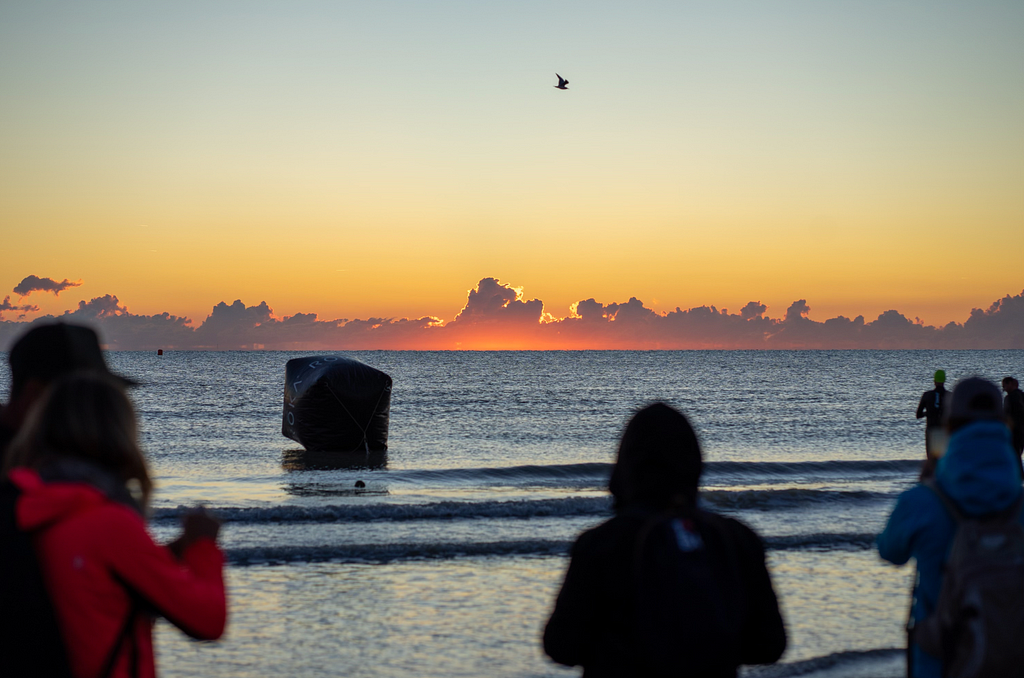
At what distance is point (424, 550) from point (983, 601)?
8.26 meters

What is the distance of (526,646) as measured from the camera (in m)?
7.13

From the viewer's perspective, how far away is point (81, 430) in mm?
2156

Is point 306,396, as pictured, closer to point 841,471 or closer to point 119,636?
point 841,471

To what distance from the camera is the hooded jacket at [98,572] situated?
211 cm

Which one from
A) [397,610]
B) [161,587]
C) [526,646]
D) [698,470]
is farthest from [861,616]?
[161,587]

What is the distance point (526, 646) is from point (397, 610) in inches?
59.5

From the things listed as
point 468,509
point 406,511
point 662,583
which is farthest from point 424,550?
point 662,583

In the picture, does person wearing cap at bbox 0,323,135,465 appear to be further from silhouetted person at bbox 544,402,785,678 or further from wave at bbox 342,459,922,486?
wave at bbox 342,459,922,486

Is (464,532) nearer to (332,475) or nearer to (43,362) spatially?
(332,475)

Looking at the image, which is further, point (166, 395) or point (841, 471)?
point (166, 395)

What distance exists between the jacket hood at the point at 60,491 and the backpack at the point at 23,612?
1.7 inches

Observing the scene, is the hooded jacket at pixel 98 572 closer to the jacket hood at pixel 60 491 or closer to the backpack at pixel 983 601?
the jacket hood at pixel 60 491

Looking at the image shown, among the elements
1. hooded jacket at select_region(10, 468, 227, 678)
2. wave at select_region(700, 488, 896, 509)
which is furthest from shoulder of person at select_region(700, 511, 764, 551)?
wave at select_region(700, 488, 896, 509)

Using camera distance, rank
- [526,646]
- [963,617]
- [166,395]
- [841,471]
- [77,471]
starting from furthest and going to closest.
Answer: [166,395] → [841,471] → [526,646] → [963,617] → [77,471]
